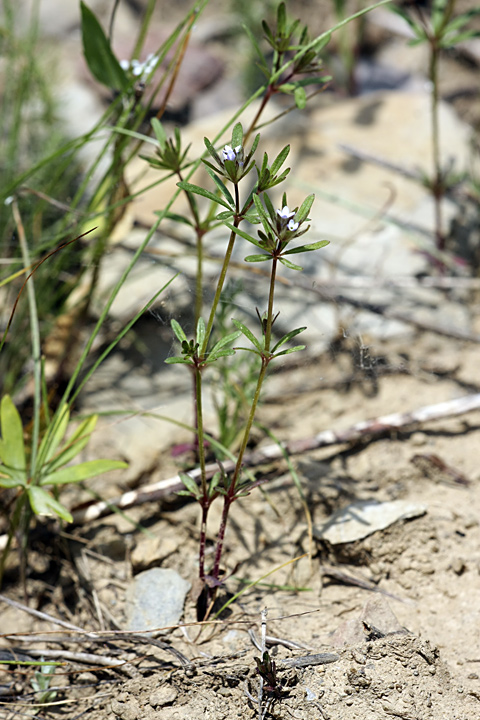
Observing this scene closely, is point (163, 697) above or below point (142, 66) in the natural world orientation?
below

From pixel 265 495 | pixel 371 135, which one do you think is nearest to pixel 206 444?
pixel 265 495

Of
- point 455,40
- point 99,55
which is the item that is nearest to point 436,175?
point 455,40

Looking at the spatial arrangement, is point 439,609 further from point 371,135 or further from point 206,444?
point 371,135

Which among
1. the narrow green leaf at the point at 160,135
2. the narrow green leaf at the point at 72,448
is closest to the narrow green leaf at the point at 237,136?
the narrow green leaf at the point at 160,135

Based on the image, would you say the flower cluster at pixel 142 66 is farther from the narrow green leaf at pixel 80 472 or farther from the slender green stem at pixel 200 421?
the narrow green leaf at pixel 80 472

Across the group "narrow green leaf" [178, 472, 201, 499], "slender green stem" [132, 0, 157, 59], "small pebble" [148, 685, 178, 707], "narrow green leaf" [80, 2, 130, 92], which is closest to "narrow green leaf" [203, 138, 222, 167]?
"narrow green leaf" [178, 472, 201, 499]

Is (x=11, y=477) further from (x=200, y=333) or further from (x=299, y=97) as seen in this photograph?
(x=299, y=97)
